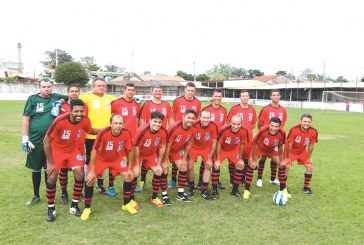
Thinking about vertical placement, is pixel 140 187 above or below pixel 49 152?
below

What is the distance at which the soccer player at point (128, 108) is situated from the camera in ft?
19.6

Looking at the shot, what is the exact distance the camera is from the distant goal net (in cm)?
3622

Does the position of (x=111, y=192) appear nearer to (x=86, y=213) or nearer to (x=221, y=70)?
(x=86, y=213)

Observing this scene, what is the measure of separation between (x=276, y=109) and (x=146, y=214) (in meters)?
3.69

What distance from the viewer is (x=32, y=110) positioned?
5.04m

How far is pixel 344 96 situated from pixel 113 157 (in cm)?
3911

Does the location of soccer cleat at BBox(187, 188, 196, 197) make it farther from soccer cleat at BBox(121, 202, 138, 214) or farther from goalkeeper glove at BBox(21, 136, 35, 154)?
goalkeeper glove at BBox(21, 136, 35, 154)

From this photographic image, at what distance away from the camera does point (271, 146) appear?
618cm

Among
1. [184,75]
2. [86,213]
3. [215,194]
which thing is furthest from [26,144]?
[184,75]

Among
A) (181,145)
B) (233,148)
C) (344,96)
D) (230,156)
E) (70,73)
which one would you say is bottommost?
(230,156)

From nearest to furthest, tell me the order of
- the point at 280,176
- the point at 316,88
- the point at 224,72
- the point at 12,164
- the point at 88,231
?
the point at 88,231 < the point at 280,176 < the point at 12,164 < the point at 316,88 < the point at 224,72

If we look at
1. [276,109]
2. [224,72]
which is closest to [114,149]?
[276,109]

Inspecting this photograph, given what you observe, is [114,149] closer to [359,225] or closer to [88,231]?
[88,231]

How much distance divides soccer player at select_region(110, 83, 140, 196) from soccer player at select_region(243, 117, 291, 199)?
2364 mm
